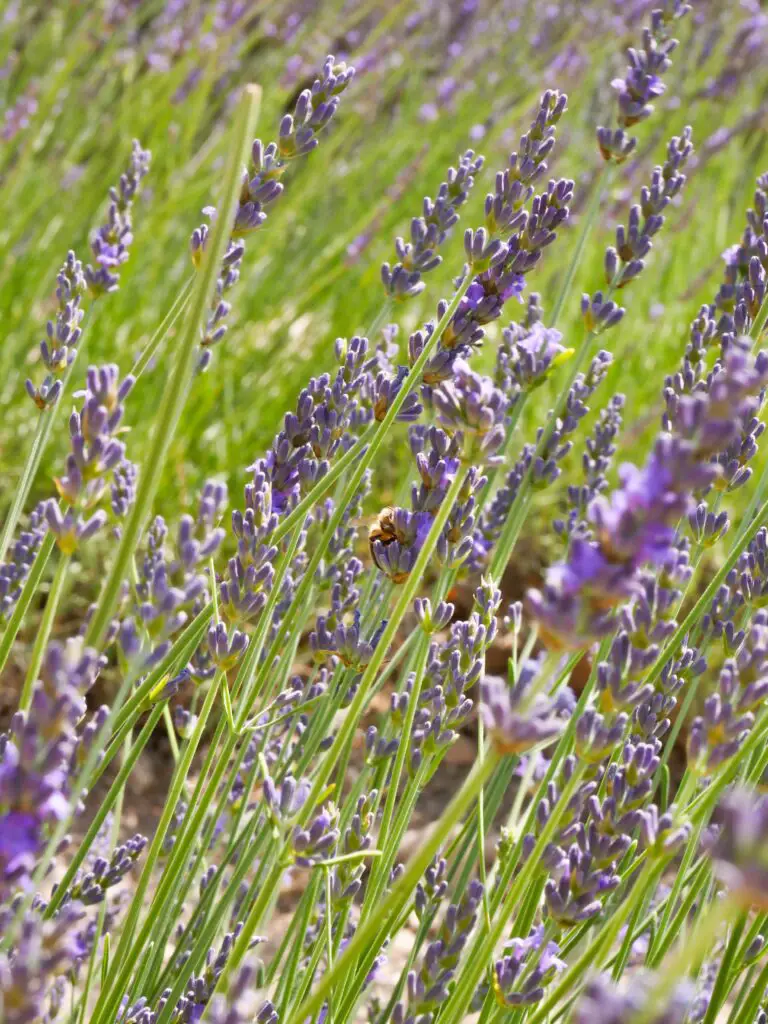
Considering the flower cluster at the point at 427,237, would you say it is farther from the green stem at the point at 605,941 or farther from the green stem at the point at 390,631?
the green stem at the point at 605,941

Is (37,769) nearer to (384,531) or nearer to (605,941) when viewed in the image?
(605,941)

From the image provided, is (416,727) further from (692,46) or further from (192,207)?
(692,46)

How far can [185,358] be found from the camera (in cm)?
82

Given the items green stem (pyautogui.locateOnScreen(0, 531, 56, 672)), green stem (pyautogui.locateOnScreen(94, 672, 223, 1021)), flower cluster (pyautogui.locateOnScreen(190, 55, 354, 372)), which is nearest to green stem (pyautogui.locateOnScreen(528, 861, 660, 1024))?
green stem (pyautogui.locateOnScreen(94, 672, 223, 1021))

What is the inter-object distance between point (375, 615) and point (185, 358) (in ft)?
2.66

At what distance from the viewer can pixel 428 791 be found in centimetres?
340

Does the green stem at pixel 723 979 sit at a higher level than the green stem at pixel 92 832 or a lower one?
higher

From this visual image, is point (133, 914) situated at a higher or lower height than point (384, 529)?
lower

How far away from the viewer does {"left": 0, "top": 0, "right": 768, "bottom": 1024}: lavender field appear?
0.85 meters

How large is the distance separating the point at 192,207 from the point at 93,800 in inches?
87.7

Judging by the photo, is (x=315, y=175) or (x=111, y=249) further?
(x=315, y=175)

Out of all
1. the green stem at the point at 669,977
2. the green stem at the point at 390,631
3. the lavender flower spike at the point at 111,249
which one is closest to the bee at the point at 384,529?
the green stem at the point at 390,631

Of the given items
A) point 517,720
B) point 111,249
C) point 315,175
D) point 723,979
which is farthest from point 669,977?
point 315,175

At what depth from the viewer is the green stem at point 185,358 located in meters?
0.79
